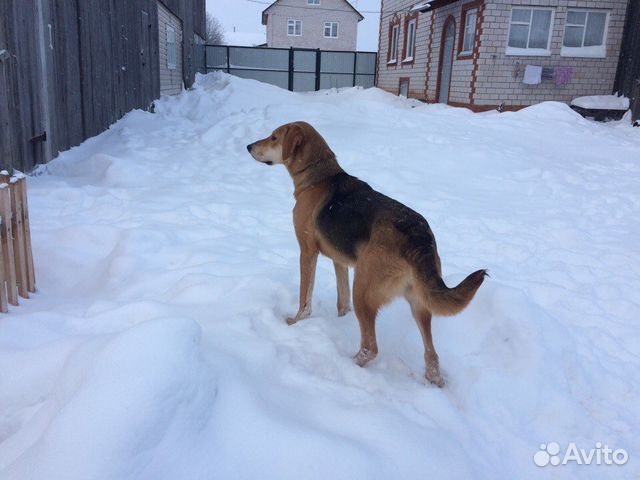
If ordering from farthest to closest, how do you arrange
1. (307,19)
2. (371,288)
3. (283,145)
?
1. (307,19)
2. (283,145)
3. (371,288)

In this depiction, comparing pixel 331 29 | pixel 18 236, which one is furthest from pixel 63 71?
pixel 331 29

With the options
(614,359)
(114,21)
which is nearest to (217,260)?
(614,359)

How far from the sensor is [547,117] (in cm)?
1278

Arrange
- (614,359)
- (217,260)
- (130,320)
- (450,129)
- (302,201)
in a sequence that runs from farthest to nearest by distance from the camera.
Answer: (450,129) → (217,260) → (302,201) → (614,359) → (130,320)

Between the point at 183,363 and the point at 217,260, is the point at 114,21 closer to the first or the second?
the point at 217,260

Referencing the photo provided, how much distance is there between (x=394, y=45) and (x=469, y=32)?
27.5 feet

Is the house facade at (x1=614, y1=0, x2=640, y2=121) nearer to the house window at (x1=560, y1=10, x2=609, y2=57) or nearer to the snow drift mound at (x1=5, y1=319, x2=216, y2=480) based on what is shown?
the house window at (x1=560, y1=10, x2=609, y2=57)

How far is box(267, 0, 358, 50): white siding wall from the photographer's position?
4281cm

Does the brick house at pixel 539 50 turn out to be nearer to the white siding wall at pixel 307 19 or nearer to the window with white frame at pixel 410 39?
the window with white frame at pixel 410 39

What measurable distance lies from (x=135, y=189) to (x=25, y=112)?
1.57m

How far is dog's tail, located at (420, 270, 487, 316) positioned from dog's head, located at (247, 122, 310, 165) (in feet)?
5.42

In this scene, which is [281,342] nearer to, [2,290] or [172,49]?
[2,290]

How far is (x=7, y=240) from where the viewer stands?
323cm

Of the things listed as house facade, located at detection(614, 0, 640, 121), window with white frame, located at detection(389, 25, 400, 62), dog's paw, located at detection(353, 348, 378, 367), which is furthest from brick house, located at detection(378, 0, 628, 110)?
dog's paw, located at detection(353, 348, 378, 367)
